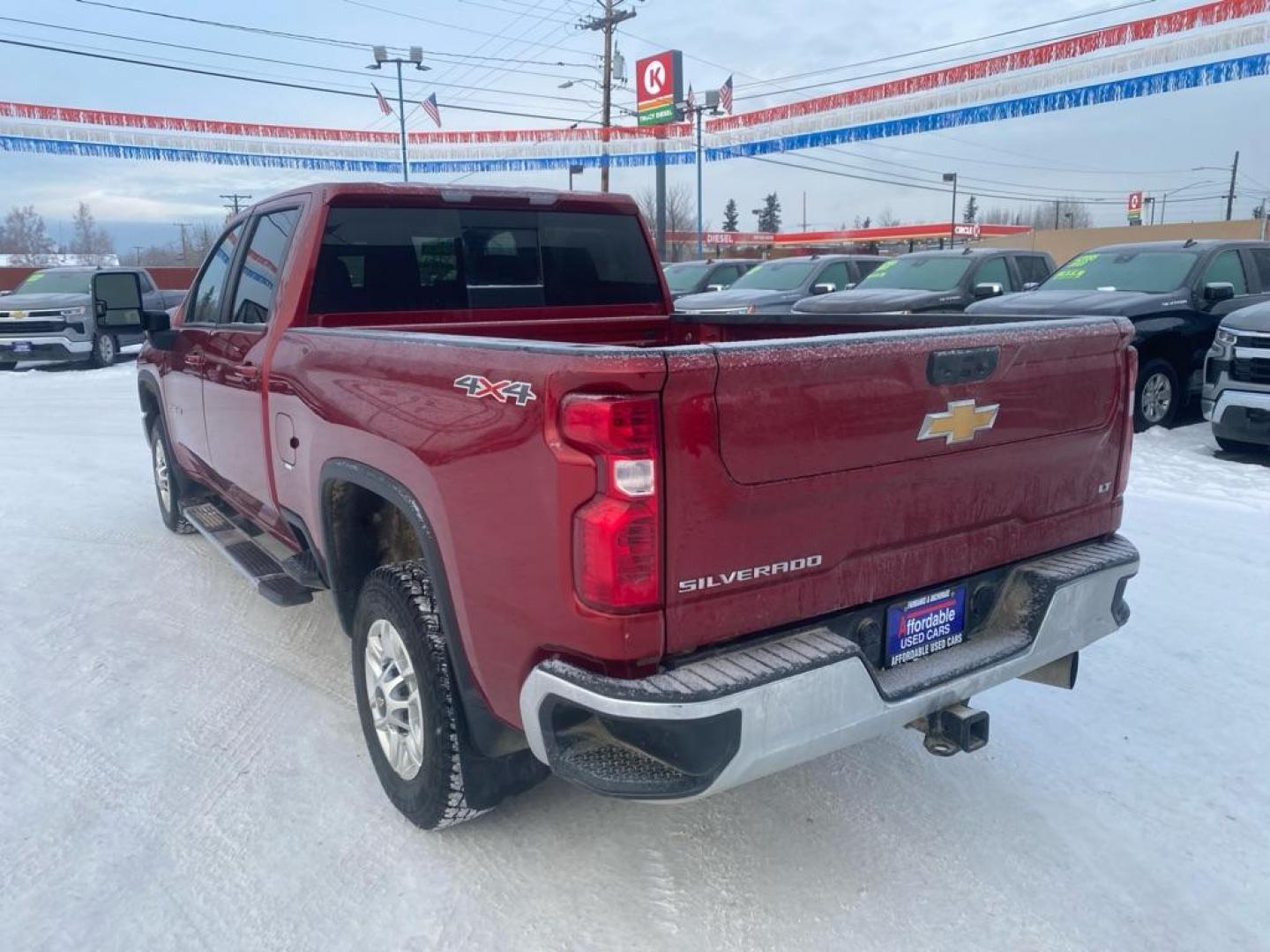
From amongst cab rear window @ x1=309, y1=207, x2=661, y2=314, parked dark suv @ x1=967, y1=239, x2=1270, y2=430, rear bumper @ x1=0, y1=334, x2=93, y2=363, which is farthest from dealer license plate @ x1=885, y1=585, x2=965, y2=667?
rear bumper @ x1=0, y1=334, x2=93, y2=363

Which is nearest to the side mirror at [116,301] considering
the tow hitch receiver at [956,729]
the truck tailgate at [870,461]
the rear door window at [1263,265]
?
the truck tailgate at [870,461]

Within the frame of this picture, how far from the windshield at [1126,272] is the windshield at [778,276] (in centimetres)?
479

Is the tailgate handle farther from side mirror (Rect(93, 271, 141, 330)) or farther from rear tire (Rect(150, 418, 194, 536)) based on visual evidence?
rear tire (Rect(150, 418, 194, 536))

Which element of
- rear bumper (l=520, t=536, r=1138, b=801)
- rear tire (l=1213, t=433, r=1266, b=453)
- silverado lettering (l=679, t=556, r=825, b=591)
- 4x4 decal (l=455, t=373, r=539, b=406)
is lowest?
rear tire (l=1213, t=433, r=1266, b=453)

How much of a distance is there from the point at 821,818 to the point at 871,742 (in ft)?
1.98

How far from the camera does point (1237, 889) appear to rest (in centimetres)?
274

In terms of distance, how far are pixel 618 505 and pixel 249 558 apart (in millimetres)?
2921

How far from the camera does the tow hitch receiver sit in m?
2.74

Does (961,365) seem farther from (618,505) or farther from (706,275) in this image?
(706,275)

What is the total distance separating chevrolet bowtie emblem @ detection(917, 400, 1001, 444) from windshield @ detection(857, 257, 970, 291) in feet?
33.3

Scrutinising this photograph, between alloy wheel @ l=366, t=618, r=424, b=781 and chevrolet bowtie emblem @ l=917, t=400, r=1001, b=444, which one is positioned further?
alloy wheel @ l=366, t=618, r=424, b=781

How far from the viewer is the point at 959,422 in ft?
8.61

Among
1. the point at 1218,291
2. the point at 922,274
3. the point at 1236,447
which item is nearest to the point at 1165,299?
the point at 1218,291

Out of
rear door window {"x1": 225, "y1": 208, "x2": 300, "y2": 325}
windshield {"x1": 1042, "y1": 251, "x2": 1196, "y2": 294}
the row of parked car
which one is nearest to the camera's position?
rear door window {"x1": 225, "y1": 208, "x2": 300, "y2": 325}
